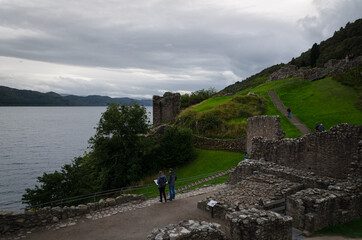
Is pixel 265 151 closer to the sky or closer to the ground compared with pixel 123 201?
closer to the sky

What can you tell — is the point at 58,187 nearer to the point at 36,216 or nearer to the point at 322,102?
the point at 36,216

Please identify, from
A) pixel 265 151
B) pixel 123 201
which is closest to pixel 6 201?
pixel 123 201

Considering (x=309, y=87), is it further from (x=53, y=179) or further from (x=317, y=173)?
(x=53, y=179)

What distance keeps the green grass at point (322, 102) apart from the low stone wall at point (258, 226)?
70.1 ft

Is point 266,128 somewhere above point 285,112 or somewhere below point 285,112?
below

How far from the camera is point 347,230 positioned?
1094cm

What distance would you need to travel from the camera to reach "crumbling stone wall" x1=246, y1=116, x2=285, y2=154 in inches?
885

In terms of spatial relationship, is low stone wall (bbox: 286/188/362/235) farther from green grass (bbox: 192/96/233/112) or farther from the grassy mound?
green grass (bbox: 192/96/233/112)

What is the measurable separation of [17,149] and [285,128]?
69096mm

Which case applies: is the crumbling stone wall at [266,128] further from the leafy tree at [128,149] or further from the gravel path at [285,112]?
the leafy tree at [128,149]

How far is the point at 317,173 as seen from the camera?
52.9 ft

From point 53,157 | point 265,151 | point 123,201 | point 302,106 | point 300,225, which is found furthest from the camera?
point 53,157

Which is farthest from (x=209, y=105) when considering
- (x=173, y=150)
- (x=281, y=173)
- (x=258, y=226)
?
(x=258, y=226)

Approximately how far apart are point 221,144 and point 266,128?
915cm
